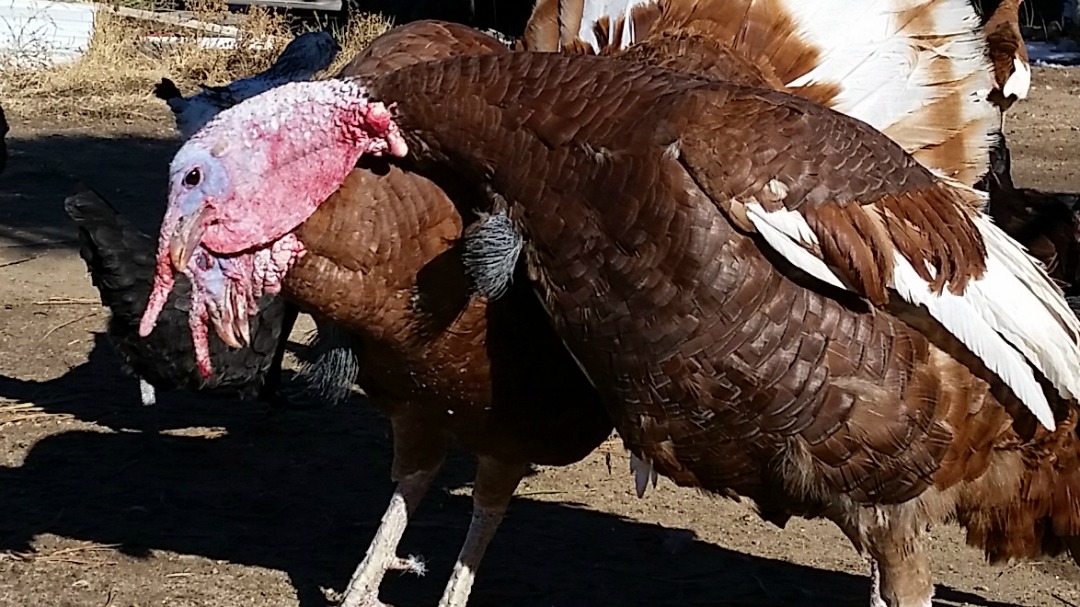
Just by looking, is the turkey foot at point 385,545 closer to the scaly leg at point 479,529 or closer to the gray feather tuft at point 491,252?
the scaly leg at point 479,529

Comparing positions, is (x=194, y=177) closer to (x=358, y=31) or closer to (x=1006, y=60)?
(x=1006, y=60)

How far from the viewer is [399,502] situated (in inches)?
185

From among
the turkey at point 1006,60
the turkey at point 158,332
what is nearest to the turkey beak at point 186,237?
the turkey at point 158,332

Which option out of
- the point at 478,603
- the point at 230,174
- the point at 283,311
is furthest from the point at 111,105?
the point at 230,174

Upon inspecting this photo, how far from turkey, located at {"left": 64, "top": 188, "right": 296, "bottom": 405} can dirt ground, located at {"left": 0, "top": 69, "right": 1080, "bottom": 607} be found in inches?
17.6

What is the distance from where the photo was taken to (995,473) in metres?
3.68

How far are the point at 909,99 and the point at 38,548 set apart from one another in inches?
128

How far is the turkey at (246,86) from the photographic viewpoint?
326 inches

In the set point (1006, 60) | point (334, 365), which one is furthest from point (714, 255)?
point (1006, 60)

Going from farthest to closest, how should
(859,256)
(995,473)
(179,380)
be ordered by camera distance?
(179,380)
(995,473)
(859,256)

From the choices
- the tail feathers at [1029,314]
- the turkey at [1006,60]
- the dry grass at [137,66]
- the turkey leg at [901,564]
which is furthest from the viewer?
the dry grass at [137,66]

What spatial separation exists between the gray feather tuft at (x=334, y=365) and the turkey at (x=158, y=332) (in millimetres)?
1175

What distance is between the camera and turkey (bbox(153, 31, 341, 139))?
A: 8281mm

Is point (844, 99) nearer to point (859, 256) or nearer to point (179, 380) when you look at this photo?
point (859, 256)
